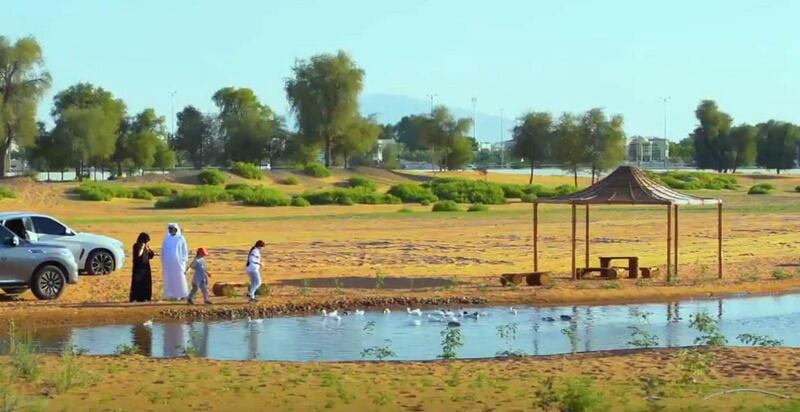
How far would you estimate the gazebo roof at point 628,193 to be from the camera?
28.3m

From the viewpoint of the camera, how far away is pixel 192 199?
67625mm

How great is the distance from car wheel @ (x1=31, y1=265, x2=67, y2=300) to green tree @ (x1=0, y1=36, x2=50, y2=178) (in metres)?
64.9

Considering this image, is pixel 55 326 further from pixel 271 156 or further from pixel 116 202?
pixel 271 156

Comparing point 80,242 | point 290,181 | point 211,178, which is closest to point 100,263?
point 80,242

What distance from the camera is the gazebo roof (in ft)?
93.0

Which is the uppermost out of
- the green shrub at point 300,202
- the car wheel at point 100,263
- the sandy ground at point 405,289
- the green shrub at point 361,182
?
the green shrub at point 361,182

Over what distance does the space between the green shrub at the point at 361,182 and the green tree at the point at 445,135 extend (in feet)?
99.2

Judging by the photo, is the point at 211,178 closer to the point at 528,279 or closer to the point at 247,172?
the point at 247,172

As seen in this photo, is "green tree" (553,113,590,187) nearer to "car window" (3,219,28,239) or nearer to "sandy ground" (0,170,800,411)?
"sandy ground" (0,170,800,411)

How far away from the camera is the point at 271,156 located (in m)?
123

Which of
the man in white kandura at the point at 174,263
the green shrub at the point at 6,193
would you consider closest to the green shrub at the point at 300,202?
the green shrub at the point at 6,193

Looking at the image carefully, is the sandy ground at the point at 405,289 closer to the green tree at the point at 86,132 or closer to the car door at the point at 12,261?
the car door at the point at 12,261

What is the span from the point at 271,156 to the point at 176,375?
10849 centimetres

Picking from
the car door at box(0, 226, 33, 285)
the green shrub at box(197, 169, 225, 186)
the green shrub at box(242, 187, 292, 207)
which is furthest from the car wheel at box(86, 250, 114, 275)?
the green shrub at box(197, 169, 225, 186)
